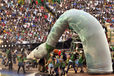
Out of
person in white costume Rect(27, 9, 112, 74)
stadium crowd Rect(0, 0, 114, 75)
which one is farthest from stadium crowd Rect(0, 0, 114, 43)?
person in white costume Rect(27, 9, 112, 74)

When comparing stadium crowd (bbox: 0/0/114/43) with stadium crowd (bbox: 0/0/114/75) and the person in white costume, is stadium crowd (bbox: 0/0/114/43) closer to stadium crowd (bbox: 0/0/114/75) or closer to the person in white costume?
stadium crowd (bbox: 0/0/114/75)

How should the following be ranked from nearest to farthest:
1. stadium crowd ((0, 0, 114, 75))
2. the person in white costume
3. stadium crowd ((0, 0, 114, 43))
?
the person in white costume, stadium crowd ((0, 0, 114, 75)), stadium crowd ((0, 0, 114, 43))

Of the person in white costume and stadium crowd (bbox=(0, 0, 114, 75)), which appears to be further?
stadium crowd (bbox=(0, 0, 114, 75))

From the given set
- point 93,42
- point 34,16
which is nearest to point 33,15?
point 34,16

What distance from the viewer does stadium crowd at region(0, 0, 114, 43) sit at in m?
36.6

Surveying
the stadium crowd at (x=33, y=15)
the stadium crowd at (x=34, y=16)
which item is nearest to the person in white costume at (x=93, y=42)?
the stadium crowd at (x=34, y=16)

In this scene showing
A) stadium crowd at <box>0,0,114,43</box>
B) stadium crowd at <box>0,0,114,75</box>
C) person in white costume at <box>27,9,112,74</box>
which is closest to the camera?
person in white costume at <box>27,9,112,74</box>

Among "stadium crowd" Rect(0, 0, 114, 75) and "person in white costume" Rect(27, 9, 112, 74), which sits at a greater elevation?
"stadium crowd" Rect(0, 0, 114, 75)

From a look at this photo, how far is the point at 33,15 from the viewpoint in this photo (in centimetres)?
4128

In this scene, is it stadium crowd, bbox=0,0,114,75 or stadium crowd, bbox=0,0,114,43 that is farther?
stadium crowd, bbox=0,0,114,43

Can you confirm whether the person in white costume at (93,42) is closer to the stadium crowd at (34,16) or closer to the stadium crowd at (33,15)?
the stadium crowd at (34,16)

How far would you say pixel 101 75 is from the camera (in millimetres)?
15289

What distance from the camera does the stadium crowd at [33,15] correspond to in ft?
120

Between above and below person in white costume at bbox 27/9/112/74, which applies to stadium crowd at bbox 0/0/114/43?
above
